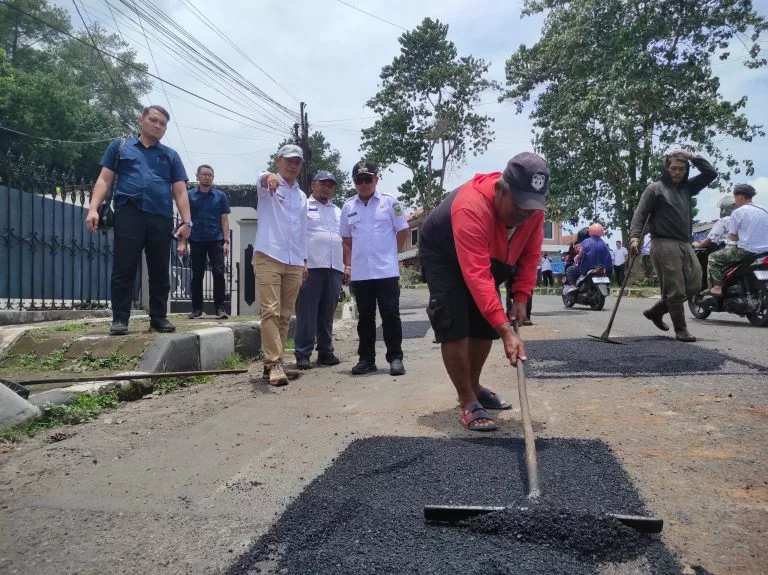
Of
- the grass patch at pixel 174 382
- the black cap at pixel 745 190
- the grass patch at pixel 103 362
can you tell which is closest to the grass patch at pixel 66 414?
the grass patch at pixel 174 382

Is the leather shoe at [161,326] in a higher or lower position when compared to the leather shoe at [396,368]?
higher

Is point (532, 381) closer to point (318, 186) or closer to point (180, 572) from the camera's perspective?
point (318, 186)

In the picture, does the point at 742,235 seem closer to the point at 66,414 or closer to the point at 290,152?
the point at 290,152

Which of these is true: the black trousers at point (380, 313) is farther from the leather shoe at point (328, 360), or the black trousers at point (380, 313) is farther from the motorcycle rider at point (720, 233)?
the motorcycle rider at point (720, 233)

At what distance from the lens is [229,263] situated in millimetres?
10438

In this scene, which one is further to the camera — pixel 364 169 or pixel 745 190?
pixel 745 190

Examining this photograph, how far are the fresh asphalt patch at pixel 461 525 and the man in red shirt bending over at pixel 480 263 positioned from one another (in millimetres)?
626

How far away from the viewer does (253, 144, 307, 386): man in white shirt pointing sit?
4680 millimetres

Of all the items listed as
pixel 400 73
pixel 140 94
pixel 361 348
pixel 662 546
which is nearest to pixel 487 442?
pixel 662 546

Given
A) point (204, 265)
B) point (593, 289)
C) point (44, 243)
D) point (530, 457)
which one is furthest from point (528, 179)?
point (593, 289)

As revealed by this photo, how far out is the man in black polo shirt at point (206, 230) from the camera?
6879mm

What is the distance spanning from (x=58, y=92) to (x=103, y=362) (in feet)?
107

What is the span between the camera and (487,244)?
123 inches

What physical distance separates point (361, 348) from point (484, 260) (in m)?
2.38
